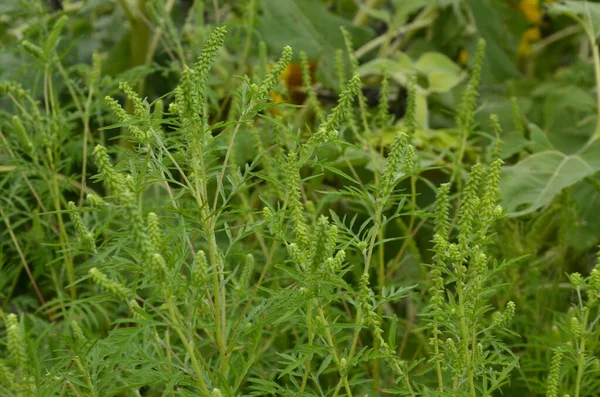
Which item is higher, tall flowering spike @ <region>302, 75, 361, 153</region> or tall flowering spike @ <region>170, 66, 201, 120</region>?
tall flowering spike @ <region>170, 66, 201, 120</region>

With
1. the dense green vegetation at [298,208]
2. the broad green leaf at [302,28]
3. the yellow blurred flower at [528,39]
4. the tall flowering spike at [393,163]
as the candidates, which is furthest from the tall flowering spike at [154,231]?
the yellow blurred flower at [528,39]

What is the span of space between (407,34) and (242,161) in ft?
1.53

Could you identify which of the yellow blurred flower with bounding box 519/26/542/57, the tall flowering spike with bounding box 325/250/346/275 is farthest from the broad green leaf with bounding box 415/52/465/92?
the tall flowering spike with bounding box 325/250/346/275

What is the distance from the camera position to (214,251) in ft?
1.11

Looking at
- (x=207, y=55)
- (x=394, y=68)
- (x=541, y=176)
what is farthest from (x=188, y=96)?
(x=394, y=68)

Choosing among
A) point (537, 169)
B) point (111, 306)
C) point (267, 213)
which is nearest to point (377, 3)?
point (537, 169)

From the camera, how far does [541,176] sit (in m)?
0.65

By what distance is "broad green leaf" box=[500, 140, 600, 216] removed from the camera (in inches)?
24.3

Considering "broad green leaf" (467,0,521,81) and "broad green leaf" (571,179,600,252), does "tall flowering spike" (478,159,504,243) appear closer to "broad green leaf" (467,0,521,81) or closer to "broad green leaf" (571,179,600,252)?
"broad green leaf" (571,179,600,252)

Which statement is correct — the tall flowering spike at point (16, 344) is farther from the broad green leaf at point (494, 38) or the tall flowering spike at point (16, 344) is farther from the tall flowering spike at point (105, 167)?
the broad green leaf at point (494, 38)

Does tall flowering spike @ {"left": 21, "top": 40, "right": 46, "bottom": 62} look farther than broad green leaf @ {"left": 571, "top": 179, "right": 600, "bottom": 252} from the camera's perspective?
No

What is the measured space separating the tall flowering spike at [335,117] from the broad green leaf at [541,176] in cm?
30

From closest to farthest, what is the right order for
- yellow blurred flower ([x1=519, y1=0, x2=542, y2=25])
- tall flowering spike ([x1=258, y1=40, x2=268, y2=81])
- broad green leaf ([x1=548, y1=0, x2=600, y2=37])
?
tall flowering spike ([x1=258, y1=40, x2=268, y2=81])
broad green leaf ([x1=548, y1=0, x2=600, y2=37])
yellow blurred flower ([x1=519, y1=0, x2=542, y2=25])

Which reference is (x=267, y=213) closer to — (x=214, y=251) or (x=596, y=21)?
(x=214, y=251)
